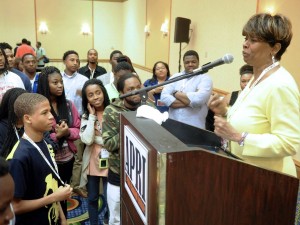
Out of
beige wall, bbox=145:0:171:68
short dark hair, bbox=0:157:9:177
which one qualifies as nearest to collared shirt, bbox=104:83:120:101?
short dark hair, bbox=0:157:9:177

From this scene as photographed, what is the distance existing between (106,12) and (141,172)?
42.7 ft

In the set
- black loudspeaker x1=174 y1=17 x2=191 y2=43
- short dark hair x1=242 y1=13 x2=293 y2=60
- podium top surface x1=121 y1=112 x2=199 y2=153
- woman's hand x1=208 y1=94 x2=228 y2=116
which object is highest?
black loudspeaker x1=174 y1=17 x2=191 y2=43

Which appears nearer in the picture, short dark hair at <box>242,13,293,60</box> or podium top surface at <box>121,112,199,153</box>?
podium top surface at <box>121,112,199,153</box>

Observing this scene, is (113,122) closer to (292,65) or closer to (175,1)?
(292,65)

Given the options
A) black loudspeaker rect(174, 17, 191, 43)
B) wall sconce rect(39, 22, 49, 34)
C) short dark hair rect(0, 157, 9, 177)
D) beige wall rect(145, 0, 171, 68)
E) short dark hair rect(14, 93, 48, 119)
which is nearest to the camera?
short dark hair rect(0, 157, 9, 177)

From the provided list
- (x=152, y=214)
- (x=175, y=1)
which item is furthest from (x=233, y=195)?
(x=175, y=1)

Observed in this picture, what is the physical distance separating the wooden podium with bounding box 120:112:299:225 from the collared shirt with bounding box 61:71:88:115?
121 inches

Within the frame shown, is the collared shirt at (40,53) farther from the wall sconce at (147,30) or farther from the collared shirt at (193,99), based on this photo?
the collared shirt at (193,99)

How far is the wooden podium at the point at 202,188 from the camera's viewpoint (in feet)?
2.94

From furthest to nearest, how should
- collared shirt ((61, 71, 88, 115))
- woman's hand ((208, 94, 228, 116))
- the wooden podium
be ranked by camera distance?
collared shirt ((61, 71, 88, 115)), woman's hand ((208, 94, 228, 116)), the wooden podium

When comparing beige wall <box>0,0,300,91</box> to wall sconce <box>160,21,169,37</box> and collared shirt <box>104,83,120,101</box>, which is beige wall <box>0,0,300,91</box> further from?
collared shirt <box>104,83,120,101</box>

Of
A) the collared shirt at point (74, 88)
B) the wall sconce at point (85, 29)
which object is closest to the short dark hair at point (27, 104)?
the collared shirt at point (74, 88)

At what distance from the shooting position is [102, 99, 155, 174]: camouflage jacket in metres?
2.05

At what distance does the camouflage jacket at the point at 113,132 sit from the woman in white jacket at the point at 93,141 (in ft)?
1.37
